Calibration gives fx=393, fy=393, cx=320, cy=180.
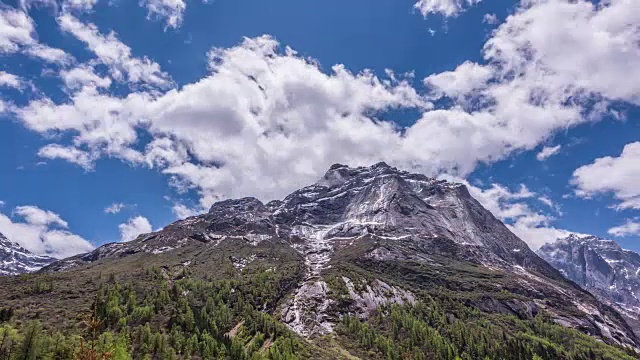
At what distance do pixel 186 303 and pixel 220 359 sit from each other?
58201 millimetres

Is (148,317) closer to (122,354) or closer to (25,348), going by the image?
(122,354)

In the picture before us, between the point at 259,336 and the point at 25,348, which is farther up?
the point at 259,336

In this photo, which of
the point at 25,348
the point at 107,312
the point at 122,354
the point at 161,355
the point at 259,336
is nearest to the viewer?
the point at 25,348

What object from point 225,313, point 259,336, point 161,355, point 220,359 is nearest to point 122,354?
point 161,355

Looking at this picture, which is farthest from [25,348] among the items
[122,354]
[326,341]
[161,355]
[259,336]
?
[326,341]

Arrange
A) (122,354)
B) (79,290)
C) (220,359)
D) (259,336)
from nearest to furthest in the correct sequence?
(122,354), (220,359), (259,336), (79,290)

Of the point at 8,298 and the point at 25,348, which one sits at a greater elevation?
the point at 8,298

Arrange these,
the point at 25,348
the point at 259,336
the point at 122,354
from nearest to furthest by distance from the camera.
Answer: the point at 25,348 < the point at 122,354 < the point at 259,336

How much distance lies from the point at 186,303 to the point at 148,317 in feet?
86.3

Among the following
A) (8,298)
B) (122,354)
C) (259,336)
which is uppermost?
(8,298)

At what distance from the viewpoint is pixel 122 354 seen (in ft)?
327

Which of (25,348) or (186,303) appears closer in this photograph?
(25,348)

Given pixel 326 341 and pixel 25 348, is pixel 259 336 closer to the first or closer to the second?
pixel 326 341

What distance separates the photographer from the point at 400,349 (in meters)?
184
